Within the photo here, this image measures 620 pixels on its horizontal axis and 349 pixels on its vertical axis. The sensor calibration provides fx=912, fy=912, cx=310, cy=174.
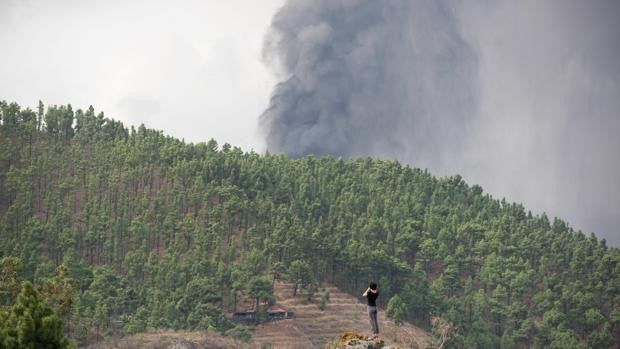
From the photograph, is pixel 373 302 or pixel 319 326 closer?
→ pixel 373 302

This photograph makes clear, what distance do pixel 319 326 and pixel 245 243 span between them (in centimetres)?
1607

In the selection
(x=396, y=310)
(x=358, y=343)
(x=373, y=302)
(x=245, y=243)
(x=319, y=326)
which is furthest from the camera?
(x=245, y=243)

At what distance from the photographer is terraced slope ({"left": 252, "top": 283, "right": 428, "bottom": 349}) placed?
102625mm

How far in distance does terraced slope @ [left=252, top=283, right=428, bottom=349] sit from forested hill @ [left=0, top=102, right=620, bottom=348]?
245 cm

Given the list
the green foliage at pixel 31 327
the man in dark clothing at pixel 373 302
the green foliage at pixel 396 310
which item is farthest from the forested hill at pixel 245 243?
the man in dark clothing at pixel 373 302

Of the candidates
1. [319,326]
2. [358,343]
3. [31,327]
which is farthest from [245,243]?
[358,343]

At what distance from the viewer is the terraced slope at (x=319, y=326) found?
103 meters

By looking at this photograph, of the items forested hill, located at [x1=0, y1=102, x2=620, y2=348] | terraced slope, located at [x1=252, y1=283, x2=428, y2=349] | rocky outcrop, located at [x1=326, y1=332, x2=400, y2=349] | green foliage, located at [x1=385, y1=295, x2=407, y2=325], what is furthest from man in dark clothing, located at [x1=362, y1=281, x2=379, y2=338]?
green foliage, located at [x1=385, y1=295, x2=407, y2=325]

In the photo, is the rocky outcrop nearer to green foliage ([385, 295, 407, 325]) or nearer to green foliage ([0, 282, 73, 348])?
green foliage ([0, 282, 73, 348])

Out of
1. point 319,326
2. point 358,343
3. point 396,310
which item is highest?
point 396,310

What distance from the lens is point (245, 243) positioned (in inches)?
4574

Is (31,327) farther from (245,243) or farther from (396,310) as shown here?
(245,243)

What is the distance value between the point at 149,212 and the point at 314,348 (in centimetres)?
2964

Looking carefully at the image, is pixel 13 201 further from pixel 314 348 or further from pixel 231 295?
pixel 314 348
